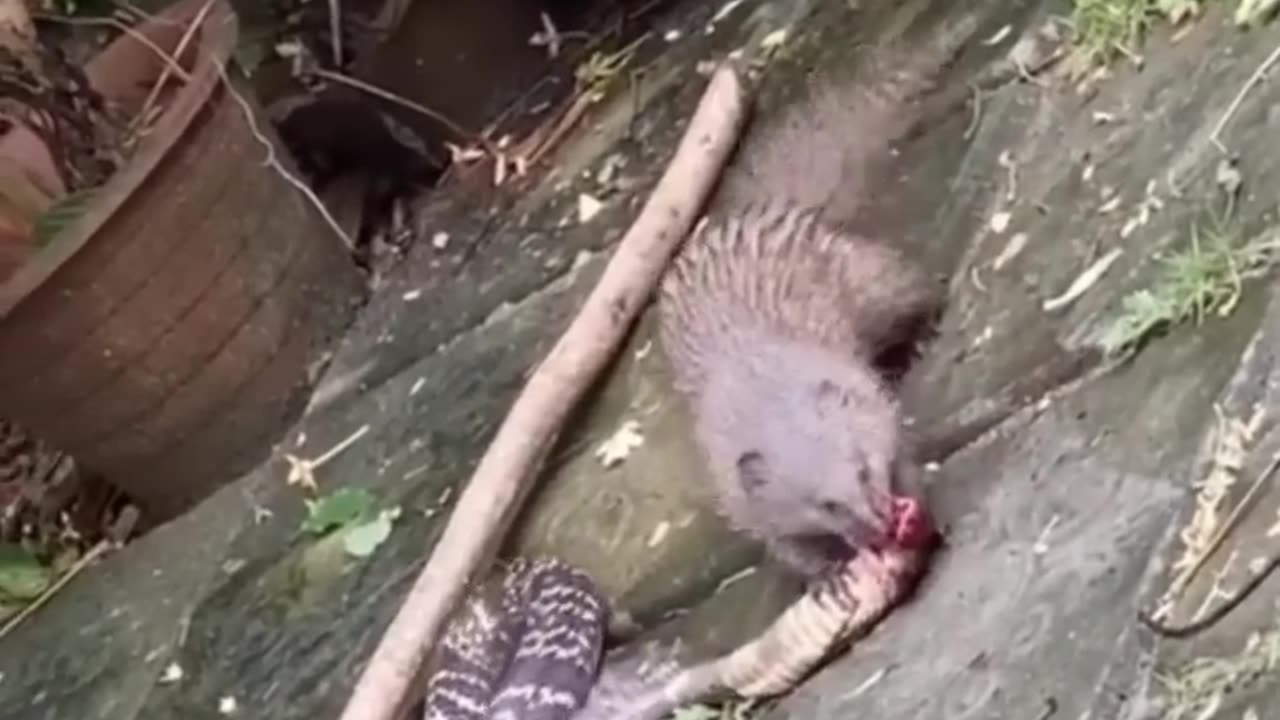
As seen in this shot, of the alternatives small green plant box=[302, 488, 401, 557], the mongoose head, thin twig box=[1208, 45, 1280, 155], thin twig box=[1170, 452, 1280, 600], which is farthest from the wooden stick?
thin twig box=[1170, 452, 1280, 600]

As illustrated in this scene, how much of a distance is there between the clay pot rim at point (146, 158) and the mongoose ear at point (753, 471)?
1.16 meters

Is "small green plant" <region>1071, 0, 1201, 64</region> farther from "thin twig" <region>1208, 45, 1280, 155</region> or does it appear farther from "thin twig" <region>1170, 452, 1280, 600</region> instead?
"thin twig" <region>1170, 452, 1280, 600</region>

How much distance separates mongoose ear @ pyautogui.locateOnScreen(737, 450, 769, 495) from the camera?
224 cm

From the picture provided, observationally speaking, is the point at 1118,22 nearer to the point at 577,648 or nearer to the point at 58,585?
the point at 577,648

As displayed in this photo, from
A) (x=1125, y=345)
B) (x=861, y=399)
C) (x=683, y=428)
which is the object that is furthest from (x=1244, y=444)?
(x=683, y=428)

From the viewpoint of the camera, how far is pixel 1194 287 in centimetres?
204

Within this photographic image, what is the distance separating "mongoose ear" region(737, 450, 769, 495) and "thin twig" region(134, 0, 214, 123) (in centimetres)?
140

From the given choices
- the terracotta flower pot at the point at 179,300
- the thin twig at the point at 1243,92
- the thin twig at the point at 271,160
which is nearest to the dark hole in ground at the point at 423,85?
the thin twig at the point at 271,160

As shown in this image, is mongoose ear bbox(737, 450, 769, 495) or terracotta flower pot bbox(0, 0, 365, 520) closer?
mongoose ear bbox(737, 450, 769, 495)

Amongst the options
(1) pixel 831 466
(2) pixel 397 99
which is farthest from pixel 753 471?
(2) pixel 397 99

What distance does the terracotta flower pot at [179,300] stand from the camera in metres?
2.94

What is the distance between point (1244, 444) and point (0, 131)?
83.8 inches

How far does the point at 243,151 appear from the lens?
313 cm

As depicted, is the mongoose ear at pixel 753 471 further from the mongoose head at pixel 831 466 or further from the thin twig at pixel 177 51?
the thin twig at pixel 177 51
